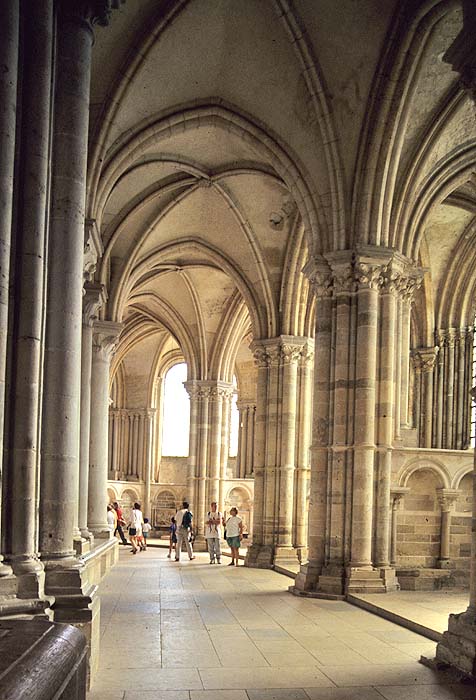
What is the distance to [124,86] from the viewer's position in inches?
507

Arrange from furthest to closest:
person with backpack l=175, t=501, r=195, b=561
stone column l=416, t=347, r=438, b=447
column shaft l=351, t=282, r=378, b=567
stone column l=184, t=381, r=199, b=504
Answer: stone column l=184, t=381, r=199, b=504 → stone column l=416, t=347, r=438, b=447 → person with backpack l=175, t=501, r=195, b=561 → column shaft l=351, t=282, r=378, b=567

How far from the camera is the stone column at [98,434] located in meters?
18.9

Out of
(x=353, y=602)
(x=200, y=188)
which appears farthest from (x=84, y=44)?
(x=200, y=188)

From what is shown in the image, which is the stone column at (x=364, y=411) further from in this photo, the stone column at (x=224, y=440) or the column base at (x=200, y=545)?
the stone column at (x=224, y=440)

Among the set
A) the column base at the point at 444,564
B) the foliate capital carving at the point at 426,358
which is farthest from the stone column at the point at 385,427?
the foliate capital carving at the point at 426,358

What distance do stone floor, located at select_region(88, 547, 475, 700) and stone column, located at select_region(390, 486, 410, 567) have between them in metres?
1.89

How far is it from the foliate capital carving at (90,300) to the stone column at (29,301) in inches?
385

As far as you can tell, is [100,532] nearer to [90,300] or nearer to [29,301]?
[90,300]

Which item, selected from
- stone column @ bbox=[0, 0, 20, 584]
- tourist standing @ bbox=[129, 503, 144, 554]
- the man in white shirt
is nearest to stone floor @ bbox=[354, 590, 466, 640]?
stone column @ bbox=[0, 0, 20, 584]

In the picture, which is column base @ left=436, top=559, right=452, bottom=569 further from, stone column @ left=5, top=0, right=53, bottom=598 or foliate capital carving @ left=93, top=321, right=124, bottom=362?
foliate capital carving @ left=93, top=321, right=124, bottom=362

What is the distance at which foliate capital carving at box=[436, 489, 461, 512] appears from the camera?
46.5ft

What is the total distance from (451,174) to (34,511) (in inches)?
450

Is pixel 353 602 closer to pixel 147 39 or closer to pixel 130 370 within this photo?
pixel 147 39

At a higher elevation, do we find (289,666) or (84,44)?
(84,44)
